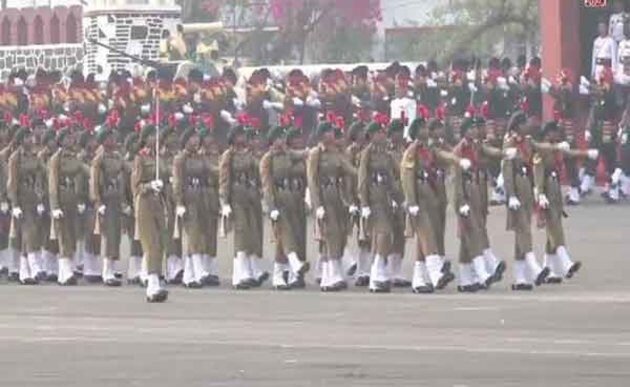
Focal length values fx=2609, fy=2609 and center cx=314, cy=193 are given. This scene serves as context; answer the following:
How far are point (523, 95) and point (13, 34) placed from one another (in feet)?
99.0

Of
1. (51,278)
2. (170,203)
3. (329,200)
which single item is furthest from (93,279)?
(329,200)

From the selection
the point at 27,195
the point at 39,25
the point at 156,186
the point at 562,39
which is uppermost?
the point at 39,25

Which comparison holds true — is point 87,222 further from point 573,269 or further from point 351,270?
point 573,269

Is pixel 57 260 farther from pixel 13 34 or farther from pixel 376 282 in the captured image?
pixel 13 34

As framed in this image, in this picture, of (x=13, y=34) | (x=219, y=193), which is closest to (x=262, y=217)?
(x=219, y=193)

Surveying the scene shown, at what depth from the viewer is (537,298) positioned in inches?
1041

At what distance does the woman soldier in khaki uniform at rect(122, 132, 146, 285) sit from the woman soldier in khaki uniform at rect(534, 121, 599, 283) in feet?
16.7

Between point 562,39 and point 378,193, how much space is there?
13.2m

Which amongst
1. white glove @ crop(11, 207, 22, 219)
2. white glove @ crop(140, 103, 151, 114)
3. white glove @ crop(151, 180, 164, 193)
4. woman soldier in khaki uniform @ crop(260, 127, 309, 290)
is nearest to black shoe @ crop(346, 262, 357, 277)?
woman soldier in khaki uniform @ crop(260, 127, 309, 290)

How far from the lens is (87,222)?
3142 cm

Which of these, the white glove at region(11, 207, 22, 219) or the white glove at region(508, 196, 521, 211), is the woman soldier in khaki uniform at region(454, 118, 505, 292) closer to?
the white glove at region(508, 196, 521, 211)

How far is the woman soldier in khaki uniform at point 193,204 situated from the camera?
29.9 m

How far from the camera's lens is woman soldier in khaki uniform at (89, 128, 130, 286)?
99.8 feet

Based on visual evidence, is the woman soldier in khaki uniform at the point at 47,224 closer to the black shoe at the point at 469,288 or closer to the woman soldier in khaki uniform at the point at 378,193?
the woman soldier in khaki uniform at the point at 378,193
